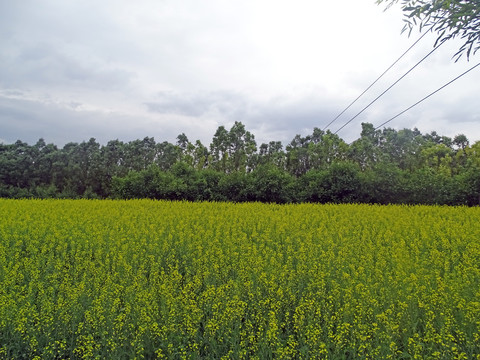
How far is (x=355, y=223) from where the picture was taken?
1160 cm

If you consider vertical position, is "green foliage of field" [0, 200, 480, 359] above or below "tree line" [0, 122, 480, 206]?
below

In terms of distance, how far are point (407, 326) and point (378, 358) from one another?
1.10 metres

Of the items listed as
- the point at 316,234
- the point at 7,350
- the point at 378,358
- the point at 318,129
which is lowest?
the point at 7,350

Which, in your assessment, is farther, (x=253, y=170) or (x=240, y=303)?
(x=253, y=170)

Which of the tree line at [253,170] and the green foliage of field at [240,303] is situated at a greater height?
the tree line at [253,170]

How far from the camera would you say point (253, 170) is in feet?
84.6

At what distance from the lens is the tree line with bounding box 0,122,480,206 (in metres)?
22.5

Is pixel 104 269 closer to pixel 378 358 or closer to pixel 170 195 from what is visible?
pixel 378 358

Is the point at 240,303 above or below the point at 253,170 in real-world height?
below

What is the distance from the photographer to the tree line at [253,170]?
73.9ft

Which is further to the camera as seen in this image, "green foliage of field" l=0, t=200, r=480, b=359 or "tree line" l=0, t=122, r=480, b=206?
"tree line" l=0, t=122, r=480, b=206

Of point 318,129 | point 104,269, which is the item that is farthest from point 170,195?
point 318,129

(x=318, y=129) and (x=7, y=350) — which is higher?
(x=318, y=129)

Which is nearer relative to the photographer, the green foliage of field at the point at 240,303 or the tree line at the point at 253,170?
the green foliage of field at the point at 240,303
